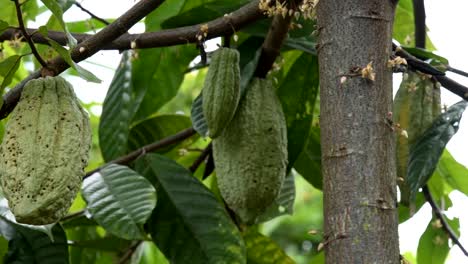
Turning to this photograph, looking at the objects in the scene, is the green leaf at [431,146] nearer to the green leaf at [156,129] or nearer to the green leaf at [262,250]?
the green leaf at [262,250]

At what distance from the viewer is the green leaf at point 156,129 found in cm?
203

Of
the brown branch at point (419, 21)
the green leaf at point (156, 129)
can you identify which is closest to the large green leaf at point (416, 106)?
the brown branch at point (419, 21)

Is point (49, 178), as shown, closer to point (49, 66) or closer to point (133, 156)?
point (49, 66)

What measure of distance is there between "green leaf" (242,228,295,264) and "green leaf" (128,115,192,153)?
0.26 m

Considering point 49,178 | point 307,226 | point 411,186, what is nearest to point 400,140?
point 411,186

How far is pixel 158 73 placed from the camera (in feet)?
6.51

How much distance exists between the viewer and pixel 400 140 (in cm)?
157

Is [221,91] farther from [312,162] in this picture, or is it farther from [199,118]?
[312,162]

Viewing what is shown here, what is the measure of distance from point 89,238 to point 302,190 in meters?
Answer: 3.79

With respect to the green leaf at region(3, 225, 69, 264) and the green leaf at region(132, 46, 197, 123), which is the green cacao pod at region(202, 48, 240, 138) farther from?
the green leaf at region(132, 46, 197, 123)

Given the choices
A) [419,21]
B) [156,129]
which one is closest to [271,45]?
[419,21]

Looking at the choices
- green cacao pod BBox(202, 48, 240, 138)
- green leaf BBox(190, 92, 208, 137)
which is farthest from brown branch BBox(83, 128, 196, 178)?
green cacao pod BBox(202, 48, 240, 138)

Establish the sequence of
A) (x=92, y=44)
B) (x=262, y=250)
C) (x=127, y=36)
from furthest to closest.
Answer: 1. (x=262, y=250)
2. (x=127, y=36)
3. (x=92, y=44)

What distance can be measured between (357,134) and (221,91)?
0.30 meters
